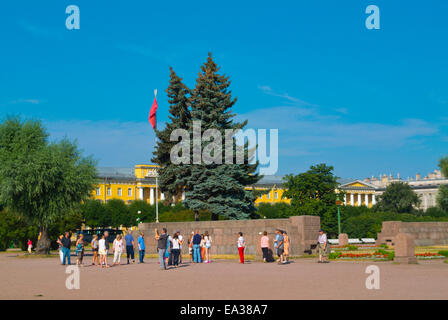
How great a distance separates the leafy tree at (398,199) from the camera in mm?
93250

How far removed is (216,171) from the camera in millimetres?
37781

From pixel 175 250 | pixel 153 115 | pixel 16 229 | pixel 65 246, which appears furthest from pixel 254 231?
pixel 16 229

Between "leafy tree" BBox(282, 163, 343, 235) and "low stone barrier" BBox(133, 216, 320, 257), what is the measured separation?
15592 mm

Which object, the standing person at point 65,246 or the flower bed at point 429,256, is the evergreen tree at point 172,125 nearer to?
the standing person at point 65,246

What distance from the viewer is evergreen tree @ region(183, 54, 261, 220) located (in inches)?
1474

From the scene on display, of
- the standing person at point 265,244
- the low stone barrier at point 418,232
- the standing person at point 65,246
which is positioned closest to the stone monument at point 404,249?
the standing person at point 265,244

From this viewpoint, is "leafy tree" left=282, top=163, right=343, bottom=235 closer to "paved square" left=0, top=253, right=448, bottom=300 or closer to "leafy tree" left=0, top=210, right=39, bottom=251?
"leafy tree" left=0, top=210, right=39, bottom=251

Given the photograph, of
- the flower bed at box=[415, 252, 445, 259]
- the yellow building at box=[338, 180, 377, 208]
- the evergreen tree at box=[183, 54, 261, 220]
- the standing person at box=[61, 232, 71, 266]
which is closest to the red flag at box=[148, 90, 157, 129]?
the evergreen tree at box=[183, 54, 261, 220]

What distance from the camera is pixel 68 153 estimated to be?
37.9 meters

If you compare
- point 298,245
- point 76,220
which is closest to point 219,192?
point 298,245

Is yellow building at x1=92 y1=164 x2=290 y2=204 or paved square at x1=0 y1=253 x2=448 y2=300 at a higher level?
yellow building at x1=92 y1=164 x2=290 y2=204

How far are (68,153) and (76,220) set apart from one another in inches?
364

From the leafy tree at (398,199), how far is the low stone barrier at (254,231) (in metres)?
65.5
